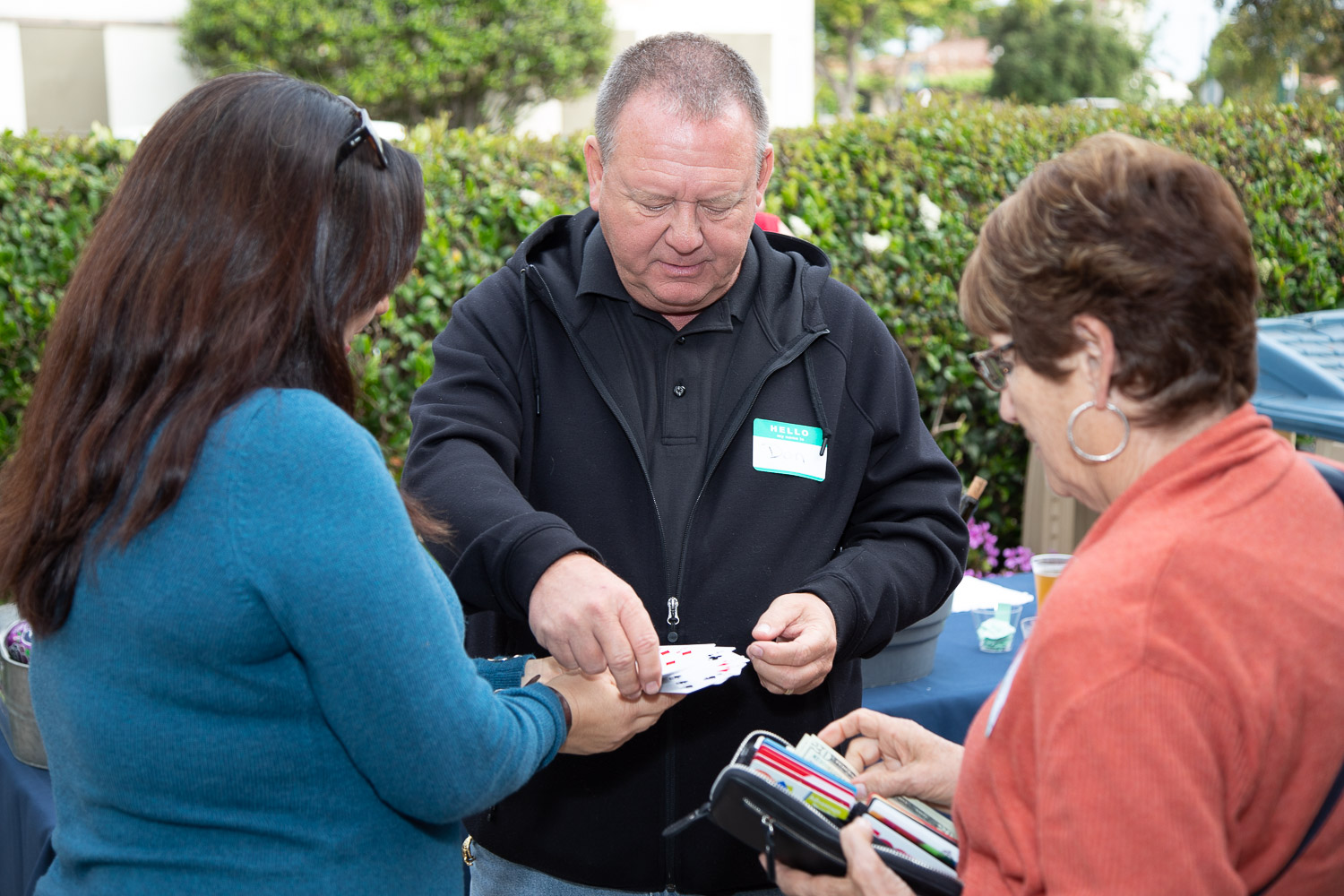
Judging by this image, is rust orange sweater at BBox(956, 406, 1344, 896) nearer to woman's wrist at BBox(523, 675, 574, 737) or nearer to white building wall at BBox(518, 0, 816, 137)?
woman's wrist at BBox(523, 675, 574, 737)

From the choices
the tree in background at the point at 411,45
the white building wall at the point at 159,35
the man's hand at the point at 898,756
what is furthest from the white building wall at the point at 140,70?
the man's hand at the point at 898,756

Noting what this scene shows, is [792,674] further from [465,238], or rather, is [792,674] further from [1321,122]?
[1321,122]

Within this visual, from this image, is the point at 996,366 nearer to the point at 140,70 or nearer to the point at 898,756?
the point at 898,756

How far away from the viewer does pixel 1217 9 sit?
15461 millimetres

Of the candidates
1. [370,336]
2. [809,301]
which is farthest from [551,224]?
[370,336]

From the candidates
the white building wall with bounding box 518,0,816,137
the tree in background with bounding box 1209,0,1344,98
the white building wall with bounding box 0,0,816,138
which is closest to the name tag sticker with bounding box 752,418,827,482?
the white building wall with bounding box 0,0,816,138

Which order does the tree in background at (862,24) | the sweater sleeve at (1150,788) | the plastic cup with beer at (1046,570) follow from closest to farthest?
the sweater sleeve at (1150,788) → the plastic cup with beer at (1046,570) → the tree in background at (862,24)

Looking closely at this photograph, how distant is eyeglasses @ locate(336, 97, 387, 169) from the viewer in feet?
4.38

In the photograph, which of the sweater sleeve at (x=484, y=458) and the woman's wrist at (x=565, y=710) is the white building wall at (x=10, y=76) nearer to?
the sweater sleeve at (x=484, y=458)

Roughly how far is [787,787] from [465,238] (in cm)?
324

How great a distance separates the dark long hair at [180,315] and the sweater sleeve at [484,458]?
0.45 m

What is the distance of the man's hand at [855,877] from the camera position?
1329 mm

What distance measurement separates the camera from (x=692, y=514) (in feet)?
6.43

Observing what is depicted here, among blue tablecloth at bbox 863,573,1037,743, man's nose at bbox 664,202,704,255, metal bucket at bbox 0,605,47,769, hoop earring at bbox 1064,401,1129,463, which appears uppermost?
man's nose at bbox 664,202,704,255
